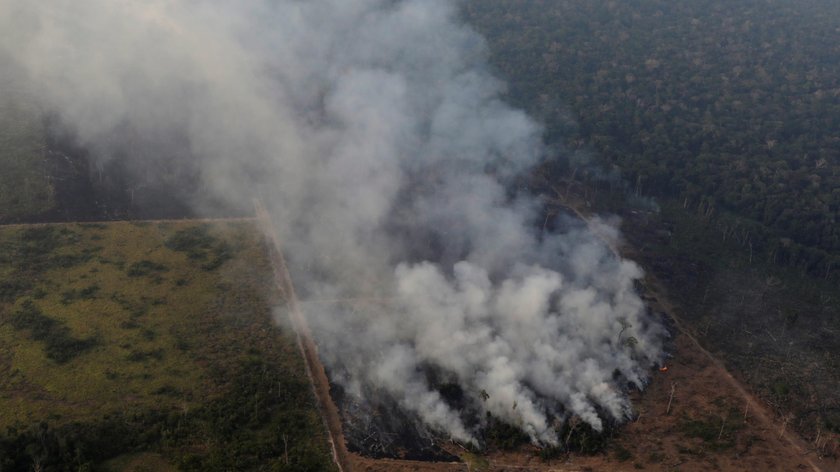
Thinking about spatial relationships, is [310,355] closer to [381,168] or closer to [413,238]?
[413,238]

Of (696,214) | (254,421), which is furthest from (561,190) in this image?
(254,421)

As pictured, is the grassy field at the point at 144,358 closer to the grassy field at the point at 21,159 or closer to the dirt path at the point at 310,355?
the dirt path at the point at 310,355

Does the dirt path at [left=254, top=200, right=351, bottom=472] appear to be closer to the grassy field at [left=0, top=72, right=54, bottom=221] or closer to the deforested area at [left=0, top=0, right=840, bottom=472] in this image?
the deforested area at [left=0, top=0, right=840, bottom=472]

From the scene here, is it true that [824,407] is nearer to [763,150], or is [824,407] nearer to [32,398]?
[763,150]

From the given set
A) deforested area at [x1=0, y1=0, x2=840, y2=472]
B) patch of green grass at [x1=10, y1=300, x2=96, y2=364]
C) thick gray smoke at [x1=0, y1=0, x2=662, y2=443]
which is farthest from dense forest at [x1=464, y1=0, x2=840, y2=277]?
patch of green grass at [x1=10, y1=300, x2=96, y2=364]

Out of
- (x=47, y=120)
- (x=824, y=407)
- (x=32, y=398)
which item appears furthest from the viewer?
(x=47, y=120)

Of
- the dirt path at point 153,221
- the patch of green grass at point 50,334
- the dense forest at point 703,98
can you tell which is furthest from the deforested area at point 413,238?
the dense forest at point 703,98

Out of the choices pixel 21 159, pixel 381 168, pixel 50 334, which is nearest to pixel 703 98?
pixel 381 168
